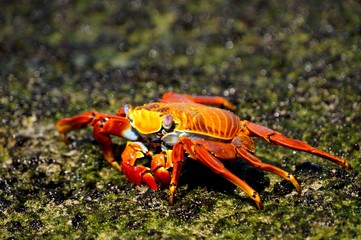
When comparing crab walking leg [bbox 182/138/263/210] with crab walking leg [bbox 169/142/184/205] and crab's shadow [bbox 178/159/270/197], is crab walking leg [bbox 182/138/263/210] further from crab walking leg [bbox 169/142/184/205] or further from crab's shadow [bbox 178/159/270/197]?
crab's shadow [bbox 178/159/270/197]

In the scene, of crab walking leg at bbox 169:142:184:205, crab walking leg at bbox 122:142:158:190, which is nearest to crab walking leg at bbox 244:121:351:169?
crab walking leg at bbox 169:142:184:205

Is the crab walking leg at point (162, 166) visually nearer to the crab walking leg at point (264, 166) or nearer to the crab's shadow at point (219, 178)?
the crab's shadow at point (219, 178)

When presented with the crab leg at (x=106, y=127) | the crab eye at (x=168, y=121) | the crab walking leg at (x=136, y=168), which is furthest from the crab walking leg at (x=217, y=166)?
the crab leg at (x=106, y=127)

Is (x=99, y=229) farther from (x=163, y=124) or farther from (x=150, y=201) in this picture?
(x=163, y=124)

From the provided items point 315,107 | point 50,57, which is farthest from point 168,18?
point 315,107

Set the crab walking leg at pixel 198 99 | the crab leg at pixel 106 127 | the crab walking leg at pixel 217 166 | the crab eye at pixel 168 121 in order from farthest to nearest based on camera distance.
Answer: the crab walking leg at pixel 198 99 < the crab leg at pixel 106 127 < the crab eye at pixel 168 121 < the crab walking leg at pixel 217 166

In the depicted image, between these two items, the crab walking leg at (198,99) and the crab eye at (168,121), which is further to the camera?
the crab walking leg at (198,99)
